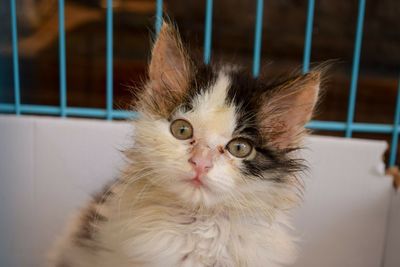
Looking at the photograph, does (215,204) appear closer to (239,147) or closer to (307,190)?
(239,147)

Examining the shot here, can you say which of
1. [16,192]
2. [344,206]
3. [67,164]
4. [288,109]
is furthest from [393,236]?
A: [16,192]

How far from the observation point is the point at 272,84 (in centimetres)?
101

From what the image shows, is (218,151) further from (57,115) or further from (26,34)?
(26,34)

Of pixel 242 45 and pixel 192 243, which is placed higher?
pixel 242 45

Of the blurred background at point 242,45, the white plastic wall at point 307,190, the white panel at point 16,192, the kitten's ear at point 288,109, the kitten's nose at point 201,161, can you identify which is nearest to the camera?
the kitten's nose at point 201,161

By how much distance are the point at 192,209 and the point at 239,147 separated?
166mm

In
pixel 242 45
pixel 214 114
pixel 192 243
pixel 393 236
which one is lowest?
pixel 393 236

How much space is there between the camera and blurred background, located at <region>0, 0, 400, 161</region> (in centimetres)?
215

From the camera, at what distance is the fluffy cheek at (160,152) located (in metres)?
0.92

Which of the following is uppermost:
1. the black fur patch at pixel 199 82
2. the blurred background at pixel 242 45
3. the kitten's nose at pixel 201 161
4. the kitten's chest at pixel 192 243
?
the blurred background at pixel 242 45

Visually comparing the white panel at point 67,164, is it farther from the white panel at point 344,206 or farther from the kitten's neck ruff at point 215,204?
the white panel at point 344,206

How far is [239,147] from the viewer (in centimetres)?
95

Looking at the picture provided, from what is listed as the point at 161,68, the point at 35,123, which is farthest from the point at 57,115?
the point at 161,68

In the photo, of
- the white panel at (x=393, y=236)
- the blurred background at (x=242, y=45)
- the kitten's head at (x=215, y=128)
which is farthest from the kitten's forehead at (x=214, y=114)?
the blurred background at (x=242, y=45)
